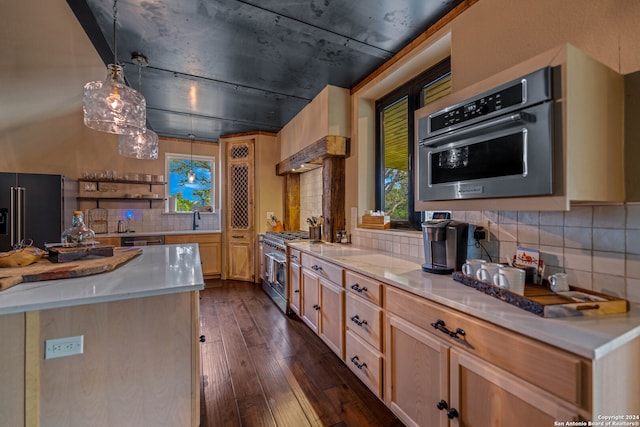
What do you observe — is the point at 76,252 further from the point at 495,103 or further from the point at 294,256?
the point at 495,103

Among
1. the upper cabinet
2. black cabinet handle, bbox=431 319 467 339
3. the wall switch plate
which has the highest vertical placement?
the upper cabinet

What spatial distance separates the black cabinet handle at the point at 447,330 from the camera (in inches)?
43.9

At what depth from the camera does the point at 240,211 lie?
4.82m

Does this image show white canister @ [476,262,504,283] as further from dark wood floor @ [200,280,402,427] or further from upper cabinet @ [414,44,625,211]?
dark wood floor @ [200,280,402,427]

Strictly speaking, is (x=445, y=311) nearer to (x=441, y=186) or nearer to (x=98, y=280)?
(x=441, y=186)

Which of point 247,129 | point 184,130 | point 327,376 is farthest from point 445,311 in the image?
point 184,130

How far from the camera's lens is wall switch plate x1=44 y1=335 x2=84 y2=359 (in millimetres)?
1093

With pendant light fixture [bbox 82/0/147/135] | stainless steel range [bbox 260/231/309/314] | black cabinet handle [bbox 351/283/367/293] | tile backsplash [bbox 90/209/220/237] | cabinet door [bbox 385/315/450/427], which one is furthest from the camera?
tile backsplash [bbox 90/209/220/237]

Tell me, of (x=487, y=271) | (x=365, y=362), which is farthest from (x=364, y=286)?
(x=487, y=271)

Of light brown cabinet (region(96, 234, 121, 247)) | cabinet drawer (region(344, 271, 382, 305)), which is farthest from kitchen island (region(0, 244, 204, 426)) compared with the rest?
light brown cabinet (region(96, 234, 121, 247))

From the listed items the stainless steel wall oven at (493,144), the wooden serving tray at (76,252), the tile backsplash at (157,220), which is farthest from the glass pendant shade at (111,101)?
the tile backsplash at (157,220)

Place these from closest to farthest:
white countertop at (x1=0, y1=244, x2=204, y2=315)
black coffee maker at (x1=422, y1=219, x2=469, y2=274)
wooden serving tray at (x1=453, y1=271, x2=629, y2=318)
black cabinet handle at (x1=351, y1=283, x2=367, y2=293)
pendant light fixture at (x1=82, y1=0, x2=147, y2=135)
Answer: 1. wooden serving tray at (x1=453, y1=271, x2=629, y2=318)
2. white countertop at (x1=0, y1=244, x2=204, y2=315)
3. black coffee maker at (x1=422, y1=219, x2=469, y2=274)
4. black cabinet handle at (x1=351, y1=283, x2=367, y2=293)
5. pendant light fixture at (x1=82, y1=0, x2=147, y2=135)

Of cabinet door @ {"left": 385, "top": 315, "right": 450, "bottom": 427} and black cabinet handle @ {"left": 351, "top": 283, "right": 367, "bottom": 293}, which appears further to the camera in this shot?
black cabinet handle @ {"left": 351, "top": 283, "right": 367, "bottom": 293}

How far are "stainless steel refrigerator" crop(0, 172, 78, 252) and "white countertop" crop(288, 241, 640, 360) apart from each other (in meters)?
3.57
